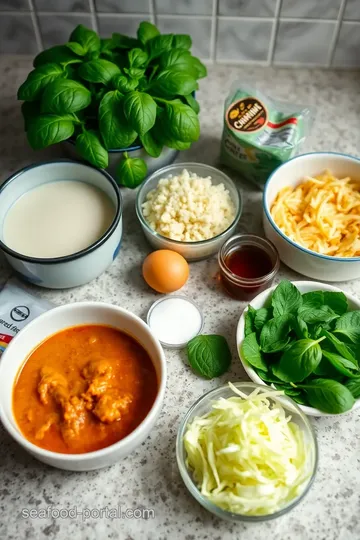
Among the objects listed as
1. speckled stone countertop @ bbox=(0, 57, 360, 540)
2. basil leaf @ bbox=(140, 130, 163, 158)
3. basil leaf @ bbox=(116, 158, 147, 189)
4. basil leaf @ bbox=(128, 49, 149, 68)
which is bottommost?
speckled stone countertop @ bbox=(0, 57, 360, 540)

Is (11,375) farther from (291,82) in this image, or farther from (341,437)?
(291,82)

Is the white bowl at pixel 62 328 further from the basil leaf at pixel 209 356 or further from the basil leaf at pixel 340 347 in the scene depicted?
the basil leaf at pixel 340 347

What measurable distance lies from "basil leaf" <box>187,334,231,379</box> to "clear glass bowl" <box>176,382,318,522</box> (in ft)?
0.31

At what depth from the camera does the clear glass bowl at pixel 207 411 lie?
0.93 metres

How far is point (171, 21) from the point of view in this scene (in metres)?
1.62

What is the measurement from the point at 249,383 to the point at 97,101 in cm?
74

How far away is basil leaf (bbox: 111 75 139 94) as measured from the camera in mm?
1294

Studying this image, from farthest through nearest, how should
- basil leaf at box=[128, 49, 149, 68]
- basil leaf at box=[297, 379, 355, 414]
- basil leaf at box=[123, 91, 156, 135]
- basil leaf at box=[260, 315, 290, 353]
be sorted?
basil leaf at box=[128, 49, 149, 68]
basil leaf at box=[123, 91, 156, 135]
basil leaf at box=[260, 315, 290, 353]
basil leaf at box=[297, 379, 355, 414]

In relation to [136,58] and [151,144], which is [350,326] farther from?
[136,58]

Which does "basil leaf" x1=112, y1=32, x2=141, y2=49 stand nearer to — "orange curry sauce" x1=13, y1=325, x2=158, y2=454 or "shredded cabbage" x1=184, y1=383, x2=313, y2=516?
"orange curry sauce" x1=13, y1=325, x2=158, y2=454

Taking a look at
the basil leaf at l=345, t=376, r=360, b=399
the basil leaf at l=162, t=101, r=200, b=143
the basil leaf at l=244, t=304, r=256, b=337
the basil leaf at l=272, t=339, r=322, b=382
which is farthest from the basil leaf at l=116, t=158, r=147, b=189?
the basil leaf at l=345, t=376, r=360, b=399

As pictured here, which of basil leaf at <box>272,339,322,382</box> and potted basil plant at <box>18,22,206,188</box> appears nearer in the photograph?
basil leaf at <box>272,339,322,382</box>

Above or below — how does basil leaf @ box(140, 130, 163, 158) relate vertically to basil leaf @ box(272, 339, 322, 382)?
above

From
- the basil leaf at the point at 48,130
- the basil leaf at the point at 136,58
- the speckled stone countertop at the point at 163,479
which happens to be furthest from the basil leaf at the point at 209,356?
the basil leaf at the point at 136,58
